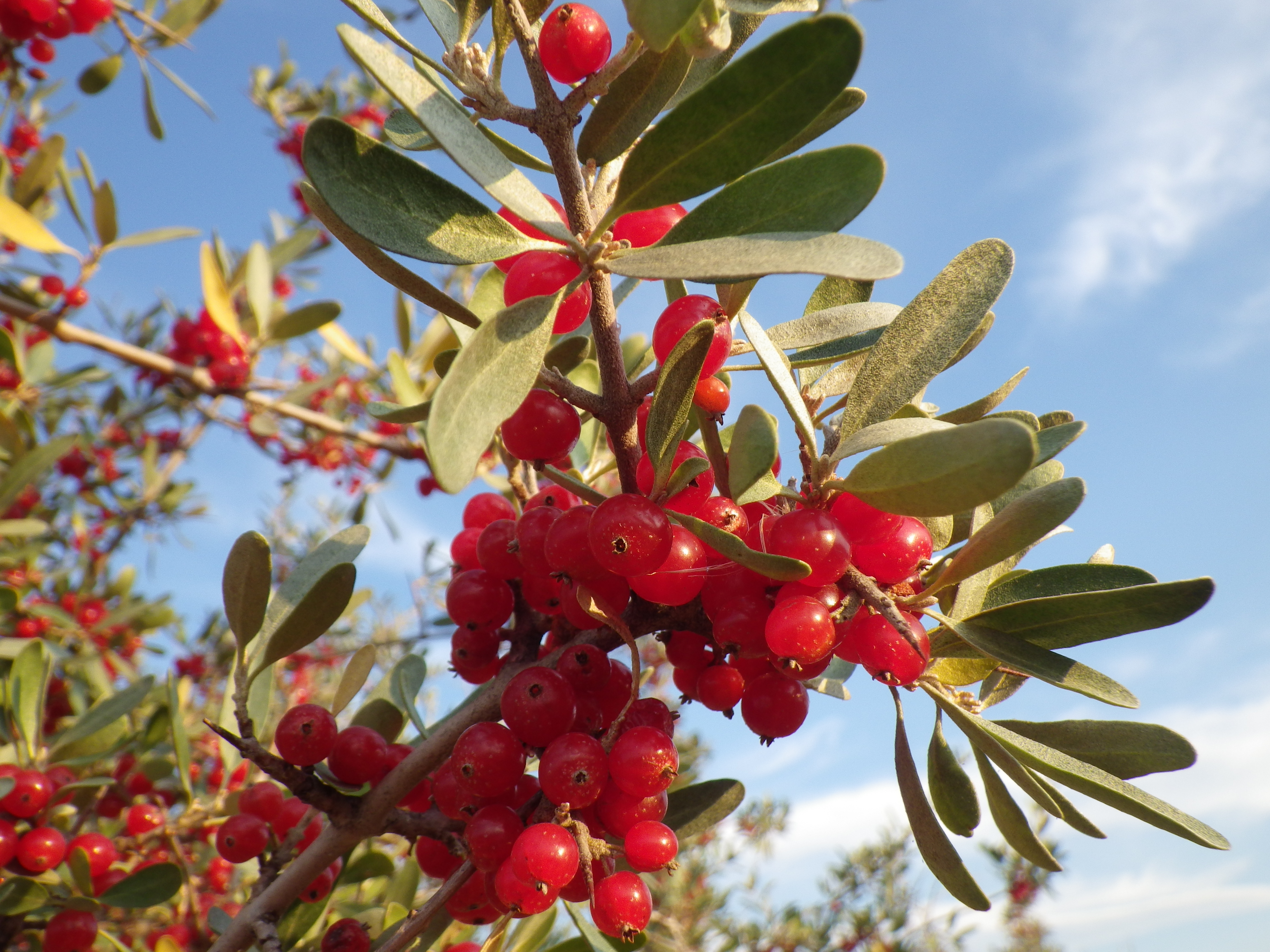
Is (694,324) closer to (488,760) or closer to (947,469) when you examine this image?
(947,469)

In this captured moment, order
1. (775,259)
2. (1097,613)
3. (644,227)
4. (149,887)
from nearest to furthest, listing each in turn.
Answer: (775,259), (1097,613), (644,227), (149,887)

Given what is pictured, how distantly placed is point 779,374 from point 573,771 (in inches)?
23.3

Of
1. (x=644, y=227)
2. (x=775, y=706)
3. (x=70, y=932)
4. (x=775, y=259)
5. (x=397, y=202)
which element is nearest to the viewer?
(x=775, y=259)

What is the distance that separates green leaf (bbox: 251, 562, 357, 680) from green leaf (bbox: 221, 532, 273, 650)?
0.04 metres

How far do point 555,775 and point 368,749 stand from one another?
1.59 ft

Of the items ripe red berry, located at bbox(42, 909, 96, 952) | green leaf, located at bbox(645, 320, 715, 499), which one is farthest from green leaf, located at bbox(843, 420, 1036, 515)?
ripe red berry, located at bbox(42, 909, 96, 952)

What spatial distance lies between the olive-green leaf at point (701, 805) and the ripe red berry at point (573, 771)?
35cm

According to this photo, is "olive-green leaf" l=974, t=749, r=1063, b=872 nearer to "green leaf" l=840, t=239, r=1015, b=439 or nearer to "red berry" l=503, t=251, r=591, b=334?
"green leaf" l=840, t=239, r=1015, b=439

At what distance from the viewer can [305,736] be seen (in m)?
1.38

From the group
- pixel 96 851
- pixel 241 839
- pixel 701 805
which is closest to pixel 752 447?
pixel 701 805

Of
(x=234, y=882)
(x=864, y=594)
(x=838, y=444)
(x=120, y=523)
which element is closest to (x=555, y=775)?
(x=864, y=594)

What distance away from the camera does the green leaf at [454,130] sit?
762 mm

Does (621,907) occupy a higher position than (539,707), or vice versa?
(539,707)

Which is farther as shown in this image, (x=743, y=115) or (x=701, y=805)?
(x=701, y=805)
